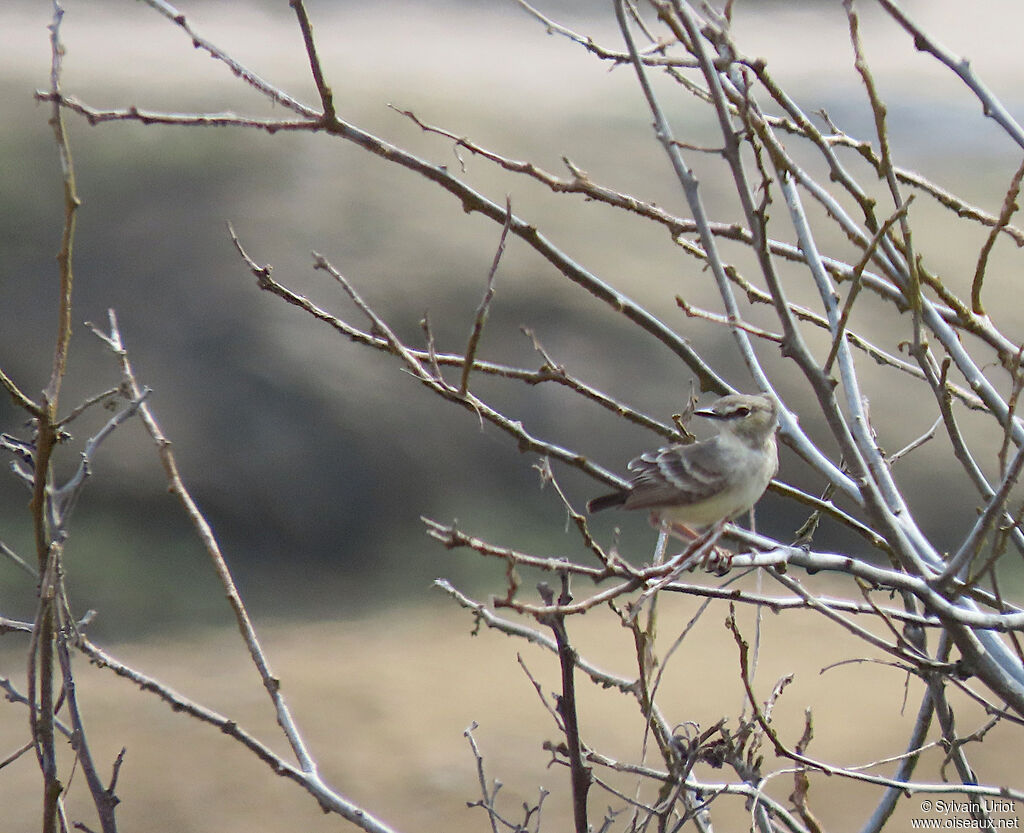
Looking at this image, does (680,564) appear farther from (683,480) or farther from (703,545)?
(683,480)

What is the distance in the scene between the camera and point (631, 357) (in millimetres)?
4199

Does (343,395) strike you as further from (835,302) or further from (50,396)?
(50,396)

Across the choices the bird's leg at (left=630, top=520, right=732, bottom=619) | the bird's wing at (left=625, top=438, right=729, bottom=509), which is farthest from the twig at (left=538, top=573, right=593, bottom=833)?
the bird's wing at (left=625, top=438, right=729, bottom=509)

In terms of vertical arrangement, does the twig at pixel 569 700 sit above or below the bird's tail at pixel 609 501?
below

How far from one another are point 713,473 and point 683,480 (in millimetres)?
43

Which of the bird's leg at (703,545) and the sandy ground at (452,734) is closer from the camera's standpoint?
the bird's leg at (703,545)

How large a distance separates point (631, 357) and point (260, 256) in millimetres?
1515

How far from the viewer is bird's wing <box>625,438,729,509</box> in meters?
1.45

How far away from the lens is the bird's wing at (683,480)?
1.45 meters

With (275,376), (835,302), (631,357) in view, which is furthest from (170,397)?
(835,302)

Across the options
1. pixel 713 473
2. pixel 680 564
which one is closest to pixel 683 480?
pixel 713 473

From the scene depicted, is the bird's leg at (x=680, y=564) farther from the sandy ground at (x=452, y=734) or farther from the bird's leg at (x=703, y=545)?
the sandy ground at (x=452, y=734)

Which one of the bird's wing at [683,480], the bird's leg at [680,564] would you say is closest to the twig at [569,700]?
the bird's leg at [680,564]

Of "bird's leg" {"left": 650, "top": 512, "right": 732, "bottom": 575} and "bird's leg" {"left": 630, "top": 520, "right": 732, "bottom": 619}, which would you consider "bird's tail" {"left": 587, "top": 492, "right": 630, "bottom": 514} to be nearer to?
"bird's leg" {"left": 650, "top": 512, "right": 732, "bottom": 575}
